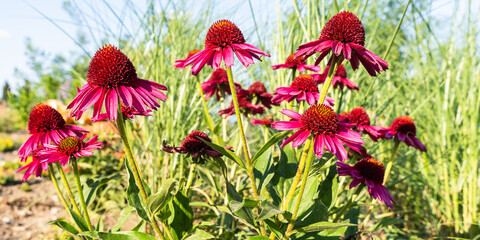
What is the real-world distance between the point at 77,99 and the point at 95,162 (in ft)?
5.96

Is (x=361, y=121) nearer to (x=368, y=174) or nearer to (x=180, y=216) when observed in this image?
(x=368, y=174)

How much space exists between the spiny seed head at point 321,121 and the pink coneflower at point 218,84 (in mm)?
704

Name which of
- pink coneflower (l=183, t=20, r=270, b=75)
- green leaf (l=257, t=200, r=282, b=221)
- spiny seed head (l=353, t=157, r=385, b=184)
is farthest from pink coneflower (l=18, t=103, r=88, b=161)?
spiny seed head (l=353, t=157, r=385, b=184)

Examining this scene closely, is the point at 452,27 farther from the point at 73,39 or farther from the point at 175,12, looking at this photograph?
the point at 73,39

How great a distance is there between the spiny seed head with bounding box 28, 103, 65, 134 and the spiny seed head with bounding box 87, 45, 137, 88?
34cm

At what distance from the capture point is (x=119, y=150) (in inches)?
92.9

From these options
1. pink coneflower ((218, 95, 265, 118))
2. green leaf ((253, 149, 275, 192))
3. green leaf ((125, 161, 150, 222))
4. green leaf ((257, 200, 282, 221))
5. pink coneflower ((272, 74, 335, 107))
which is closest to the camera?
green leaf ((257, 200, 282, 221))

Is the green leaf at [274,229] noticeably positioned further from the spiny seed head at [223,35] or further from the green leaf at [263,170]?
the spiny seed head at [223,35]

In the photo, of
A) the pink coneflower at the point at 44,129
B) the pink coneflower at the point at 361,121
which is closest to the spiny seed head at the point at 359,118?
the pink coneflower at the point at 361,121

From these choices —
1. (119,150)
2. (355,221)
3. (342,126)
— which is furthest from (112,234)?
(119,150)

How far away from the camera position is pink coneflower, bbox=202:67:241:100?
1396mm

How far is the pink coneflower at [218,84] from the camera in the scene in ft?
4.58

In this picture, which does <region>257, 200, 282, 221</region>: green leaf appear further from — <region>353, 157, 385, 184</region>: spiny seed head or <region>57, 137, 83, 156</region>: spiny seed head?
<region>57, 137, 83, 156</region>: spiny seed head

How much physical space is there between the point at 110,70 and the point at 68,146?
34 cm
